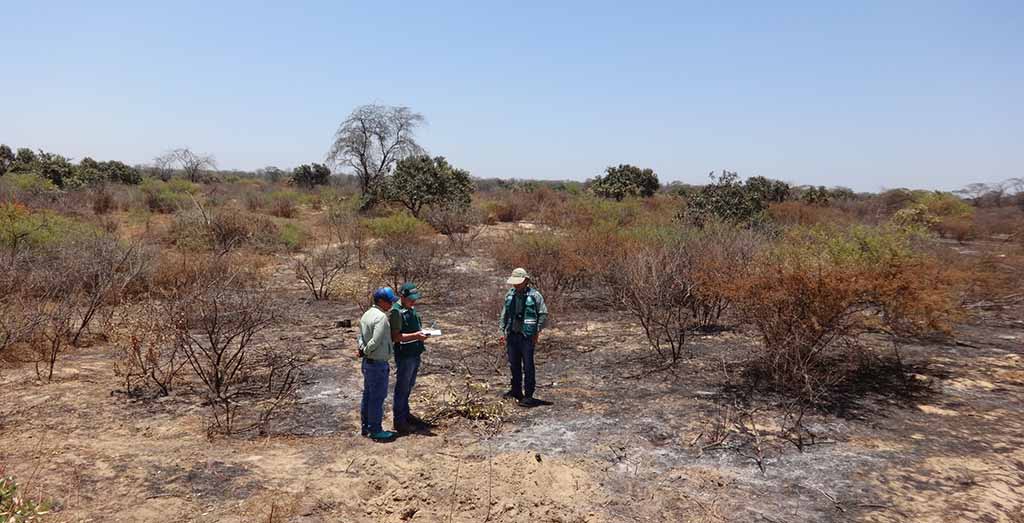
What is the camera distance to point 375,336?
519 cm

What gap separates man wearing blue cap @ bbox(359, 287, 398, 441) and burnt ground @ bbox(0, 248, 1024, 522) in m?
0.22

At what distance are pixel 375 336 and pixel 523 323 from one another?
1778 mm

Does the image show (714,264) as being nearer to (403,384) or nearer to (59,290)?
(403,384)

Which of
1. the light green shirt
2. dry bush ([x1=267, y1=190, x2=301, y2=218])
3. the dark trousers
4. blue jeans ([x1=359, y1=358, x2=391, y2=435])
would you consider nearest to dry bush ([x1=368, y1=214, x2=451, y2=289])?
the dark trousers

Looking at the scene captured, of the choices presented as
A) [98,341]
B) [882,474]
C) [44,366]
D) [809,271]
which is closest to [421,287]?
[98,341]

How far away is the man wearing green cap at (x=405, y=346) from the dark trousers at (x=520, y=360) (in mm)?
1190

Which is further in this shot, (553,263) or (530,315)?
(553,263)

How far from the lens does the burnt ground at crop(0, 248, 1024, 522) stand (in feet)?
14.0

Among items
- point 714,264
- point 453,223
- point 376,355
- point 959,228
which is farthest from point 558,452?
point 959,228

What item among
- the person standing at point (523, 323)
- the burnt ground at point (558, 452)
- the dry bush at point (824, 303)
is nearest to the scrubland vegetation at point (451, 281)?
the dry bush at point (824, 303)

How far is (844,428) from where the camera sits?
19.2 feet

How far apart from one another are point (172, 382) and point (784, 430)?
6.93 metres

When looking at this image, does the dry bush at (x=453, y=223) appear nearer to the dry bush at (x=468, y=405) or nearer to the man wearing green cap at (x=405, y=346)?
the dry bush at (x=468, y=405)

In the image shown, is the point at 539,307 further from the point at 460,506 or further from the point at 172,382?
the point at 172,382
